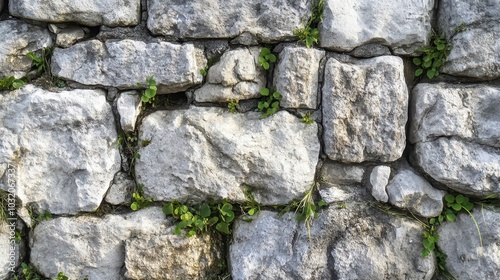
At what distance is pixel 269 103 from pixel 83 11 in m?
0.94

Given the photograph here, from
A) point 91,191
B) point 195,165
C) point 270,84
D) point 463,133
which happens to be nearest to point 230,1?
point 270,84

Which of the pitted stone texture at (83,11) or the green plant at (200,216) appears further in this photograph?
the green plant at (200,216)

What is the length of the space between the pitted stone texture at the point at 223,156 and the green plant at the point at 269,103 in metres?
0.03

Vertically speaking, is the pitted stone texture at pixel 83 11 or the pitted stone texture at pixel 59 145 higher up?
the pitted stone texture at pixel 83 11

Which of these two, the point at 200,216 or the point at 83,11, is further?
the point at 200,216

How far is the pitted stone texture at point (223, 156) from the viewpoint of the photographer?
2193 mm

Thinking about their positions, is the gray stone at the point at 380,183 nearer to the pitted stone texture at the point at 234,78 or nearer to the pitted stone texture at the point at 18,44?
the pitted stone texture at the point at 234,78

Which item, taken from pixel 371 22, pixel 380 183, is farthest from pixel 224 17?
pixel 380 183

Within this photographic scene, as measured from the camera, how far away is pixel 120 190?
2.24 metres

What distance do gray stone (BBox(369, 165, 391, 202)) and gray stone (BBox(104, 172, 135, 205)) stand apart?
3.74 ft

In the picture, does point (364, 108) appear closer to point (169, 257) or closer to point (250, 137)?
point (250, 137)

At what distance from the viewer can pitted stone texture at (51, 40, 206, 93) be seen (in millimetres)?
2164

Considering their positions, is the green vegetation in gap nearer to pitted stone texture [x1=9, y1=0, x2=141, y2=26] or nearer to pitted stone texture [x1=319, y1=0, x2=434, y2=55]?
pitted stone texture [x1=319, y1=0, x2=434, y2=55]

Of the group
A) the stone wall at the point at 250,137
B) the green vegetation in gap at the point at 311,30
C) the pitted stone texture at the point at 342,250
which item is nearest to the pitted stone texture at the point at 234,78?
the stone wall at the point at 250,137
